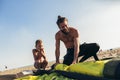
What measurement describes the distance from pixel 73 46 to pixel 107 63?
311 cm

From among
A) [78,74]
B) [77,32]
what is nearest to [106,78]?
[78,74]

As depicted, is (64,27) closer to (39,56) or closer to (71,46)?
(71,46)

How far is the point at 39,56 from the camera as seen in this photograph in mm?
10820

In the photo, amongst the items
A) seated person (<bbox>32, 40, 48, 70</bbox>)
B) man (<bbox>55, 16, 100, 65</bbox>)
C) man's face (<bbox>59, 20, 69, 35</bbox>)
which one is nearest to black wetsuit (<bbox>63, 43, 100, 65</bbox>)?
man (<bbox>55, 16, 100, 65</bbox>)

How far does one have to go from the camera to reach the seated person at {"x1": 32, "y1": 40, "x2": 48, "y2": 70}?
34.9 ft

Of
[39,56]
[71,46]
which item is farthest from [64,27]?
[39,56]

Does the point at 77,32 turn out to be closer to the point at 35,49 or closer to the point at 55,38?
the point at 55,38

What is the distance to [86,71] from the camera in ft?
19.6

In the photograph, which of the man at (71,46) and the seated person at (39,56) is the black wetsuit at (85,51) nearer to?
the man at (71,46)

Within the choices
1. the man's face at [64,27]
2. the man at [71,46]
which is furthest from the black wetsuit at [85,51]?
the man's face at [64,27]

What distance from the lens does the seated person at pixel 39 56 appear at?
10.6 m

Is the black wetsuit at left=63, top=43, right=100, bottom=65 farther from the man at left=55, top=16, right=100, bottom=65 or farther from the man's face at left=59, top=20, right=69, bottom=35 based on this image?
the man's face at left=59, top=20, right=69, bottom=35

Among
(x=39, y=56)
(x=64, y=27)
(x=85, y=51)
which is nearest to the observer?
(x=64, y=27)

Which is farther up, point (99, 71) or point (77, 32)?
point (77, 32)
